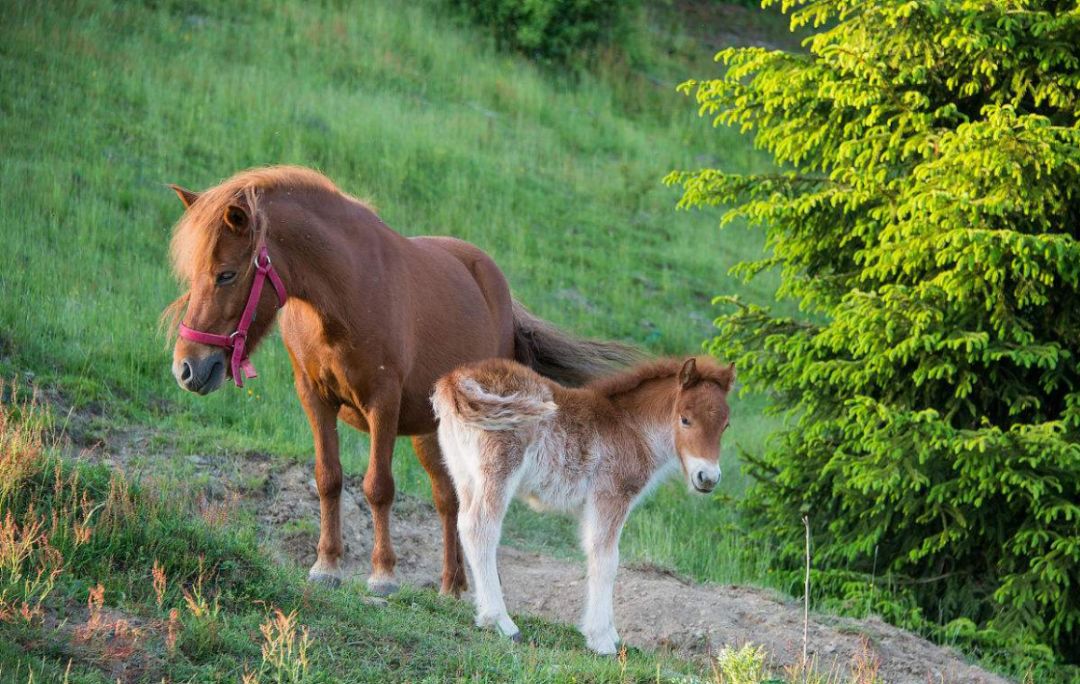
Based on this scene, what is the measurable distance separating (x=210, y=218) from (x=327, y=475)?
183 cm

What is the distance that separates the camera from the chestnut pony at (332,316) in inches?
254

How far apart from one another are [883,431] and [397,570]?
13.3ft

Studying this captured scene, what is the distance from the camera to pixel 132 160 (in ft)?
51.1

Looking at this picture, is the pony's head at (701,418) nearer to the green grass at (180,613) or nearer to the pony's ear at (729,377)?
the pony's ear at (729,377)

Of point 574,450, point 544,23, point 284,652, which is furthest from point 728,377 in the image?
point 544,23

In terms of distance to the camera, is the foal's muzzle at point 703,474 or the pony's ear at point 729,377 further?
the pony's ear at point 729,377

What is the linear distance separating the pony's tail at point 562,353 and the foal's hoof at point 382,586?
2560mm

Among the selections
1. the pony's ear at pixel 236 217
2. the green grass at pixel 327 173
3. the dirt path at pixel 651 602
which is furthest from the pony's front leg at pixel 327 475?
the green grass at pixel 327 173

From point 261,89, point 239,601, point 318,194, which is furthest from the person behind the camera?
point 261,89

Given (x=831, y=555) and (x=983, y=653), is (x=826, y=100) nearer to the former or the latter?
(x=831, y=555)

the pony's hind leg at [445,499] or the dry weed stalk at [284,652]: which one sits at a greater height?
the dry weed stalk at [284,652]

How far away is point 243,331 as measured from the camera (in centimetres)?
651

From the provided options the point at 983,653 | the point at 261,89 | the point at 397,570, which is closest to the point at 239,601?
the point at 397,570

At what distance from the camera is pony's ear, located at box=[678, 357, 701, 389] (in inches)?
277
